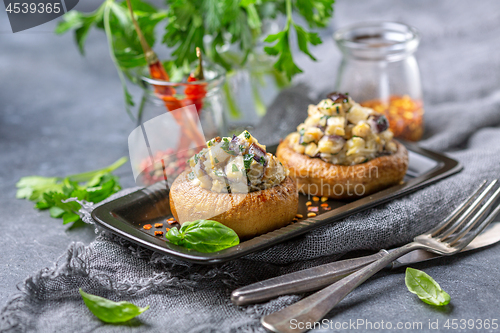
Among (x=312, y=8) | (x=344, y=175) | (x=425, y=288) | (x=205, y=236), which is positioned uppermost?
(x=312, y=8)

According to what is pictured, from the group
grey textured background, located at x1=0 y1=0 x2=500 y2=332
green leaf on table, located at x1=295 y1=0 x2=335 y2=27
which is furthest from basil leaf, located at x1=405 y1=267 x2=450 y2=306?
green leaf on table, located at x1=295 y1=0 x2=335 y2=27

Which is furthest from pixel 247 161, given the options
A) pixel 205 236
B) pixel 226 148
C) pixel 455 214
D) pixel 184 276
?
pixel 455 214

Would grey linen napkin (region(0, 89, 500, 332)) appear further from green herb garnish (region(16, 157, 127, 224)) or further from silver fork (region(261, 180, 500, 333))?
green herb garnish (region(16, 157, 127, 224))

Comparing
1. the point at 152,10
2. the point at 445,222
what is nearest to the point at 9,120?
the point at 152,10

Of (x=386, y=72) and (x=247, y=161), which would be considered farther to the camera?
(x=386, y=72)

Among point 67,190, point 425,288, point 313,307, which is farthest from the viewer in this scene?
point 67,190

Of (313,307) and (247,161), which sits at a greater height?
(247,161)

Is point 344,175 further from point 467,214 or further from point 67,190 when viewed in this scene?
point 67,190
